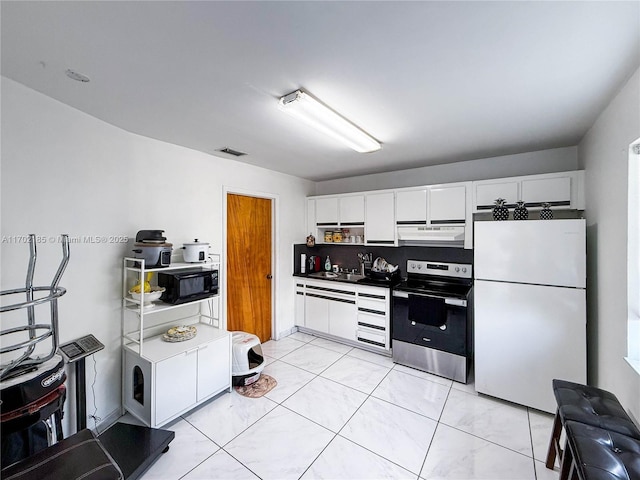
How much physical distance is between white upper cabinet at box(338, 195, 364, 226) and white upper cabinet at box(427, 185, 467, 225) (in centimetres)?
94

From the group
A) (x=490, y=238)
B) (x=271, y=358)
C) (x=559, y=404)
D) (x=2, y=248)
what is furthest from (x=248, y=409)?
(x=490, y=238)

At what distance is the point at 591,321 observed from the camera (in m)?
2.29

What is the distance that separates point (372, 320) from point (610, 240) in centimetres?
234

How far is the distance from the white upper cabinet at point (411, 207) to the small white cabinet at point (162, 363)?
2496 millimetres

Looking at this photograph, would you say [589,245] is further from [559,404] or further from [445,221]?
[559,404]

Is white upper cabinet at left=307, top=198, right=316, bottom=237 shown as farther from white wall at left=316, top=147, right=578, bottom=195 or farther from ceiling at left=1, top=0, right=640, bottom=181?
ceiling at left=1, top=0, right=640, bottom=181

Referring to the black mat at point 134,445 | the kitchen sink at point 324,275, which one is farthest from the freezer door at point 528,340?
the black mat at point 134,445

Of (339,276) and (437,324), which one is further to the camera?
(339,276)

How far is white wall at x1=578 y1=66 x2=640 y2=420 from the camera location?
1.59 m

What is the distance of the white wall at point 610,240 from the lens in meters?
1.59

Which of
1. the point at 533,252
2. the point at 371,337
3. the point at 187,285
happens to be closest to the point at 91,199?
the point at 187,285

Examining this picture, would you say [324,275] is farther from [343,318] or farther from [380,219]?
[380,219]

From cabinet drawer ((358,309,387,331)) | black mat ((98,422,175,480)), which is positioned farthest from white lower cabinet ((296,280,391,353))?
black mat ((98,422,175,480))

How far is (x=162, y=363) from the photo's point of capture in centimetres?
210
